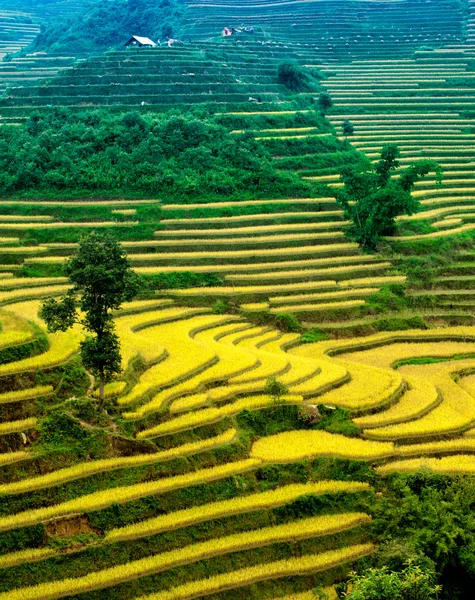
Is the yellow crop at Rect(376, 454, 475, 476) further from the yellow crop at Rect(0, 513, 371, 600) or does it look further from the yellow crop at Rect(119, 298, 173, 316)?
the yellow crop at Rect(119, 298, 173, 316)

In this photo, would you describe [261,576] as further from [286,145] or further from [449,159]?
[449,159]

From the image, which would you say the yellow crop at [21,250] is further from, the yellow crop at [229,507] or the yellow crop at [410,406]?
the yellow crop at [229,507]

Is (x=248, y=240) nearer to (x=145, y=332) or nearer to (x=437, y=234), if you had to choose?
(x=145, y=332)

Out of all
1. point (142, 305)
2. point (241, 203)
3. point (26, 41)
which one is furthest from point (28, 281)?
point (26, 41)

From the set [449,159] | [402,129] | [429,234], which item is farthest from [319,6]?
[429,234]

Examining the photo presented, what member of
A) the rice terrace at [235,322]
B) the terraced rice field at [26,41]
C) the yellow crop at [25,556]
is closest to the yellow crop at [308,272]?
the rice terrace at [235,322]
